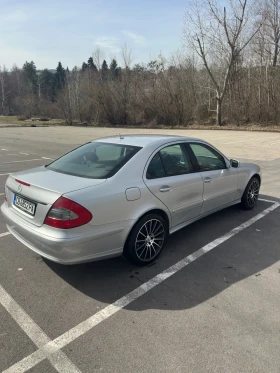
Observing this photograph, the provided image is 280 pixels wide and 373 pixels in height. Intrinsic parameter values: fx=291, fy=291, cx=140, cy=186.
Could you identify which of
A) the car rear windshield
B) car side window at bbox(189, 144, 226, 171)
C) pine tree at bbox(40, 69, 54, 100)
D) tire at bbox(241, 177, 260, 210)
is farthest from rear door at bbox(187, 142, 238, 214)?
pine tree at bbox(40, 69, 54, 100)

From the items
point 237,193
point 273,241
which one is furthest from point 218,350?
point 237,193

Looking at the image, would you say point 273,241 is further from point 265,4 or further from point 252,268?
point 265,4

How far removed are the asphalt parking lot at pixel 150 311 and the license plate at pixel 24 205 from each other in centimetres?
74

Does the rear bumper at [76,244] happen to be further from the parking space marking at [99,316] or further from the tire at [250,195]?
the tire at [250,195]

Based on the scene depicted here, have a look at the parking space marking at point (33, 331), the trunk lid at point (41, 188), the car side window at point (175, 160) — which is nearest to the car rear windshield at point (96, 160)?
the trunk lid at point (41, 188)

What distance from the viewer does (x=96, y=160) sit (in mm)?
3658

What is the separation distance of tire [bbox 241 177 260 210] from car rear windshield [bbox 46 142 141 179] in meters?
2.60

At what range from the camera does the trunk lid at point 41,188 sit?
9.48 ft

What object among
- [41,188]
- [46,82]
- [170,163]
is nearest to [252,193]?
[170,163]

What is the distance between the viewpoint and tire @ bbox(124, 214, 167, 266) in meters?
3.25

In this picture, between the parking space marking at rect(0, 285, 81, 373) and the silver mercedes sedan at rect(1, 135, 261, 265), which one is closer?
the parking space marking at rect(0, 285, 81, 373)

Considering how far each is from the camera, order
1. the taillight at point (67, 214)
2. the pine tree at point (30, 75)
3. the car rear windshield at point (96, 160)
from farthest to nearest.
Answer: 1. the pine tree at point (30, 75)
2. the car rear windshield at point (96, 160)
3. the taillight at point (67, 214)

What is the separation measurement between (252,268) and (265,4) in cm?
4074

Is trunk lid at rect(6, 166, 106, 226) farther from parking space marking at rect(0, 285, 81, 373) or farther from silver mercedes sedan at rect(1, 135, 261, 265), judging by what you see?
parking space marking at rect(0, 285, 81, 373)
